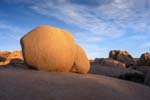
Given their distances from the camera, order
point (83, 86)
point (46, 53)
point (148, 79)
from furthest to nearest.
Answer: point (148, 79) → point (46, 53) → point (83, 86)

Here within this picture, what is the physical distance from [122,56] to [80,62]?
36.7 meters

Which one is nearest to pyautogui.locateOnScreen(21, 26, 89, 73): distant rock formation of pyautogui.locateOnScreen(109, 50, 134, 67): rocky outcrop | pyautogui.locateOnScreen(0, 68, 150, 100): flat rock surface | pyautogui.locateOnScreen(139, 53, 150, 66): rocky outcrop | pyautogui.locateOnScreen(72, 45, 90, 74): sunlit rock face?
pyautogui.locateOnScreen(72, 45, 90, 74): sunlit rock face

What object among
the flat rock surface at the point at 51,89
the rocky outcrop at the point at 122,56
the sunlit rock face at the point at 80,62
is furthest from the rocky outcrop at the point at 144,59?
the flat rock surface at the point at 51,89

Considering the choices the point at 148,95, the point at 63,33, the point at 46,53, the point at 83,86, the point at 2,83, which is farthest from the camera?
the point at 63,33

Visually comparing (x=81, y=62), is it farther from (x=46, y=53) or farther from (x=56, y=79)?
(x=56, y=79)

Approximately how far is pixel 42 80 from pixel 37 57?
3823mm

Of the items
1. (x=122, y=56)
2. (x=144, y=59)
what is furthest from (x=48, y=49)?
(x=122, y=56)

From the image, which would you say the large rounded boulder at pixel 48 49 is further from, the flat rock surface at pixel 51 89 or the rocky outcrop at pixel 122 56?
the rocky outcrop at pixel 122 56

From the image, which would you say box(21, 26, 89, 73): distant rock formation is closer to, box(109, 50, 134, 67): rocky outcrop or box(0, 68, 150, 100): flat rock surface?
box(0, 68, 150, 100): flat rock surface

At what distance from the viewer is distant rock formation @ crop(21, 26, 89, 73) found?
46.9 feet

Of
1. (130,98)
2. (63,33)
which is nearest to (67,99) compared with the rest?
(130,98)

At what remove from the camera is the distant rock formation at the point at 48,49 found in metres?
14.3

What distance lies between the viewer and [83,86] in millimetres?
10594

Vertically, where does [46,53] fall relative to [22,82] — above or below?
above
